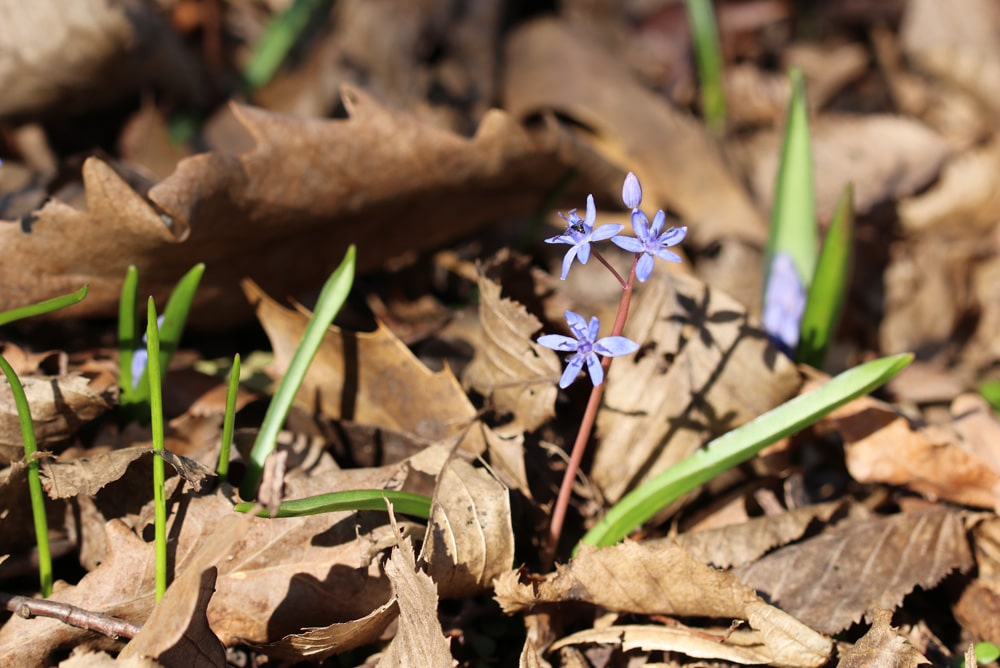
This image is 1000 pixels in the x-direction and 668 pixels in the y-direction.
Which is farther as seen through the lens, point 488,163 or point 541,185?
point 541,185

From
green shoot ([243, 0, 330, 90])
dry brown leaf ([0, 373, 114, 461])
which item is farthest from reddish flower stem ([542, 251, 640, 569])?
green shoot ([243, 0, 330, 90])

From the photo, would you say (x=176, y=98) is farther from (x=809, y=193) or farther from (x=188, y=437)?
(x=809, y=193)

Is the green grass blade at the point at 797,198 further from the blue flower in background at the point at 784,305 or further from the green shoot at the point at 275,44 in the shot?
the green shoot at the point at 275,44

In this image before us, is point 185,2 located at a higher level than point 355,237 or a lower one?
higher

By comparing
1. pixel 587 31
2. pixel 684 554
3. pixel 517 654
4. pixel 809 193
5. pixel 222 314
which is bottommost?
pixel 517 654

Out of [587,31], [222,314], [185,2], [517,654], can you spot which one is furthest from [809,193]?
[185,2]

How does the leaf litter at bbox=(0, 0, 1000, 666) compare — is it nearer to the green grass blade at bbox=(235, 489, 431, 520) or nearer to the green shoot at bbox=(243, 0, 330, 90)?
the green grass blade at bbox=(235, 489, 431, 520)
